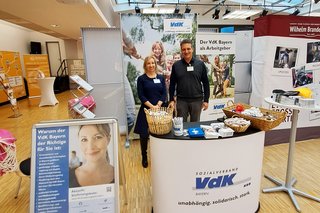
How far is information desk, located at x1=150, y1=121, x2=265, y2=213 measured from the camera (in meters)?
1.63

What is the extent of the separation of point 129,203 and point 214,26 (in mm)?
10322

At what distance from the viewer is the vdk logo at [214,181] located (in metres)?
1.67

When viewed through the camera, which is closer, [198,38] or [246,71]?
[198,38]

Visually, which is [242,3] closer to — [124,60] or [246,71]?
[246,71]

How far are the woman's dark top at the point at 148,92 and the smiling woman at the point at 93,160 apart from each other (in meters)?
1.19

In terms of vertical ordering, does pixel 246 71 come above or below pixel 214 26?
below

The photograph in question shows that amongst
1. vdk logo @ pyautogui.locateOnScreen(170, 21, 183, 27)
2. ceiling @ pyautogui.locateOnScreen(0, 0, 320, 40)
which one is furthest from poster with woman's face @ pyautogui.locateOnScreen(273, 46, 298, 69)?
ceiling @ pyautogui.locateOnScreen(0, 0, 320, 40)

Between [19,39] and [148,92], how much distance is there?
10.5 meters

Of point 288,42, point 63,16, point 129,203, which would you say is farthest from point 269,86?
point 63,16

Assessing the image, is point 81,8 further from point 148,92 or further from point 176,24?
point 148,92

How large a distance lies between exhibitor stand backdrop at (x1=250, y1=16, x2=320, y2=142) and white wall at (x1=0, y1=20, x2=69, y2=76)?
9.71 meters

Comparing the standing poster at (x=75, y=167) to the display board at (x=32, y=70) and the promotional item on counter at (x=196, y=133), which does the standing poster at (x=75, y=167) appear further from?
the display board at (x=32, y=70)

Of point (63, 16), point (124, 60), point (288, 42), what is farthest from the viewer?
point (63, 16)

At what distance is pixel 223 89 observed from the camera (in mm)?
4055
